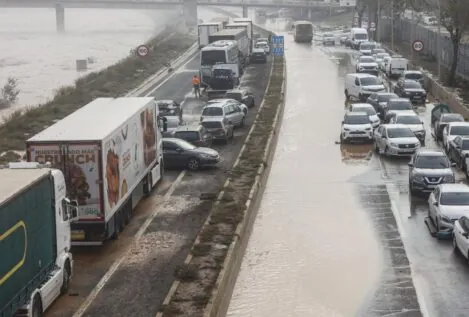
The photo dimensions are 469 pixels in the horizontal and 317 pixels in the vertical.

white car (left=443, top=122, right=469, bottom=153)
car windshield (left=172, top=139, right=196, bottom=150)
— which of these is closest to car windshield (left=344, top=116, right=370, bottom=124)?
white car (left=443, top=122, right=469, bottom=153)

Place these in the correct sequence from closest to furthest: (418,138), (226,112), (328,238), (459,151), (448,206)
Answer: (448,206) → (328,238) → (459,151) → (418,138) → (226,112)

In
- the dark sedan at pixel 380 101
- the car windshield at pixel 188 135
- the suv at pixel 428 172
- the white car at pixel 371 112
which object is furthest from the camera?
the dark sedan at pixel 380 101

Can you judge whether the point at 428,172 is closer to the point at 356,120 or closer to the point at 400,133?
the point at 400,133

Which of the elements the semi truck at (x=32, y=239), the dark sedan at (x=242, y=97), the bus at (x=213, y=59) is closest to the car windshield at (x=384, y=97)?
the dark sedan at (x=242, y=97)

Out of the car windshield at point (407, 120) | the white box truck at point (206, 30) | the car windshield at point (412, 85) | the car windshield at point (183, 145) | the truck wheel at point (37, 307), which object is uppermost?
the white box truck at point (206, 30)

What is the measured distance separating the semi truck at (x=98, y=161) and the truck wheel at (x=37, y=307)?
4760mm

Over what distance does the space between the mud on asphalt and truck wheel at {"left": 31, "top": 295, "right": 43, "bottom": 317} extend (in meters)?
1.11

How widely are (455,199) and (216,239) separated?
247 inches

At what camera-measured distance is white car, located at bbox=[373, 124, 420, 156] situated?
33812mm

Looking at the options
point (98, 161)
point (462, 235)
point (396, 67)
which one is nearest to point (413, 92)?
point (396, 67)

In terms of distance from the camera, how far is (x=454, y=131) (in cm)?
3519

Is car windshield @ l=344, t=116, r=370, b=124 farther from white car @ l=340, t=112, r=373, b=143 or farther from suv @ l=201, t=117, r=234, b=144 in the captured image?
suv @ l=201, t=117, r=234, b=144

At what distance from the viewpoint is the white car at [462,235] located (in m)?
20.2

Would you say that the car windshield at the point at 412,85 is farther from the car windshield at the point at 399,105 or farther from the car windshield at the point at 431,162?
the car windshield at the point at 431,162
